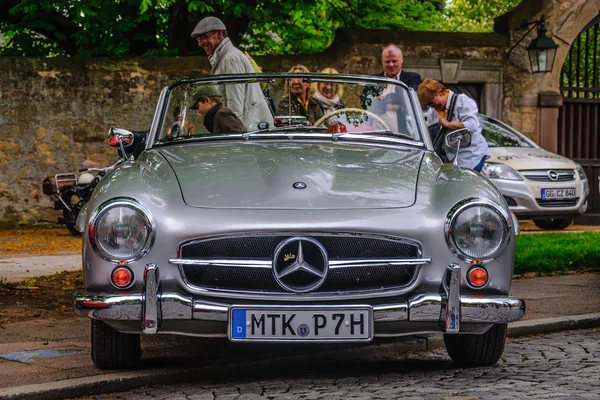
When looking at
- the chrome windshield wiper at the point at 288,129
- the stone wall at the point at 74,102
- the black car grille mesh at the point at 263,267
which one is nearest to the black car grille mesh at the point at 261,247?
the black car grille mesh at the point at 263,267

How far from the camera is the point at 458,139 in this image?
6.92 m

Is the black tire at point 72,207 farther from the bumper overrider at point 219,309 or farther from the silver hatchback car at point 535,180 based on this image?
the bumper overrider at point 219,309

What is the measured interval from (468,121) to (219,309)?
5.02m

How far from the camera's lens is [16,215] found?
1733 cm

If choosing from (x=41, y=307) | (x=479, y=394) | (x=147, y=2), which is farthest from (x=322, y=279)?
(x=147, y=2)

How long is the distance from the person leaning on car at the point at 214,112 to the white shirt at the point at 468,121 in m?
3.11

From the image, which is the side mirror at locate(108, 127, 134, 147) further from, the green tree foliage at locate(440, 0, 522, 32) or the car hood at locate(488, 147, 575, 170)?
the green tree foliage at locate(440, 0, 522, 32)

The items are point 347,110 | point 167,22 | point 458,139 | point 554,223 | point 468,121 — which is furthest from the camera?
point 167,22

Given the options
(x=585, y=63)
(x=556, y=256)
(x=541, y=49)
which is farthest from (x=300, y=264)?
(x=585, y=63)

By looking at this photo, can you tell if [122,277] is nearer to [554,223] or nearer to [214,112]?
[214,112]

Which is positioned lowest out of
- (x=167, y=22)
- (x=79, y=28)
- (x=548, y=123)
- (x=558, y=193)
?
(x=558, y=193)

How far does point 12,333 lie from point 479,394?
10.1 ft

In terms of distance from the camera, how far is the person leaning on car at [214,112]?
6.95 m

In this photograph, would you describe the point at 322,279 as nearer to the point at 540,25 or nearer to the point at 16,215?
the point at 16,215
